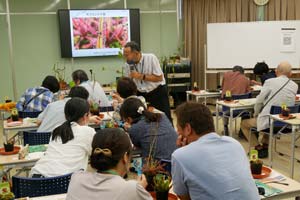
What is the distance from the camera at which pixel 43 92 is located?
16.8 ft

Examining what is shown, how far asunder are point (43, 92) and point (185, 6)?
514 cm

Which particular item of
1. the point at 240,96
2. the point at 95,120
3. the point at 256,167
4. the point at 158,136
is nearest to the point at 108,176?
the point at 256,167

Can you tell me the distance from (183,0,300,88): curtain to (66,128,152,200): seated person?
735 cm

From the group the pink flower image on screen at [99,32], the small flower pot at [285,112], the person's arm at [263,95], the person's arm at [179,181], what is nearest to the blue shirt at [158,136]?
the person's arm at [179,181]

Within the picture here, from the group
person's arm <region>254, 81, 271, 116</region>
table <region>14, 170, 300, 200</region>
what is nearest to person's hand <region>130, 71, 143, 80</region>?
person's arm <region>254, 81, 271, 116</region>

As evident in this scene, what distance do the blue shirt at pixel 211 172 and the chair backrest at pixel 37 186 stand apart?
0.96 meters

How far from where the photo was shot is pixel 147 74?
5.26m

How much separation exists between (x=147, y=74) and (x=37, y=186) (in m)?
2.98

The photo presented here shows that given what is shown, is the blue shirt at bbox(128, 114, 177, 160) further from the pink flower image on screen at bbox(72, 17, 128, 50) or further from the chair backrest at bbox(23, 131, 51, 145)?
the pink flower image on screen at bbox(72, 17, 128, 50)

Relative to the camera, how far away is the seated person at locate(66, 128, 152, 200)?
66.6 inches

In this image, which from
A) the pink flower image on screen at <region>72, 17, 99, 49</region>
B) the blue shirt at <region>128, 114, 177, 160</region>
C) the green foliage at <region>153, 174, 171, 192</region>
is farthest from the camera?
the pink flower image on screen at <region>72, 17, 99, 49</region>

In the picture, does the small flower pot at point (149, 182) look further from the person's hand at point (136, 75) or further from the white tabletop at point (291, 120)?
the person's hand at point (136, 75)

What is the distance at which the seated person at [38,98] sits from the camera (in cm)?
512

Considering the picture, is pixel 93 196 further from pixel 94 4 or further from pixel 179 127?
pixel 94 4
